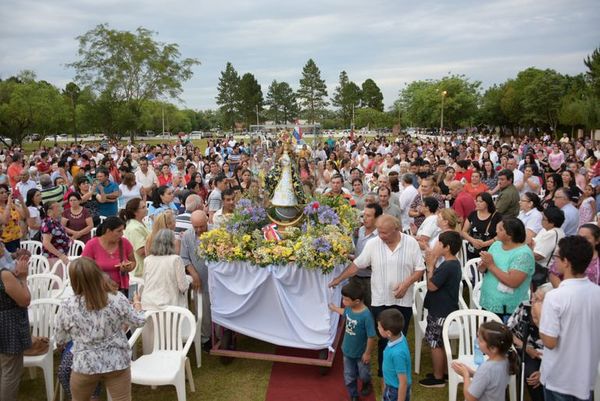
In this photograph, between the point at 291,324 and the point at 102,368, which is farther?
the point at 291,324

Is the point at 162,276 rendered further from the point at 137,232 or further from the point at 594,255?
the point at 594,255

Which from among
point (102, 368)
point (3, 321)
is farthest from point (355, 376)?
point (3, 321)

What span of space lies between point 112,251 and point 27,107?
41.4 m

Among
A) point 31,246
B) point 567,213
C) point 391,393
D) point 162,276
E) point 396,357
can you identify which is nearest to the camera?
point 396,357

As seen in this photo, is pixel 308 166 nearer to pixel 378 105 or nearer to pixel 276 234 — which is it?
pixel 276 234

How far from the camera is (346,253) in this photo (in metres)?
5.09

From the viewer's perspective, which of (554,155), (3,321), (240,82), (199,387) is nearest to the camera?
(3,321)

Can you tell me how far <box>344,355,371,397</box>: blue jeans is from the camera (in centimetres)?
443

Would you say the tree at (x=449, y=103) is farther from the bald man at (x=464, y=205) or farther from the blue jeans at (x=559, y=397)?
the blue jeans at (x=559, y=397)

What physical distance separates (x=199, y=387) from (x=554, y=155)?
13.6 m

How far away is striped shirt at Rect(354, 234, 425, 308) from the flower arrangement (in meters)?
0.45

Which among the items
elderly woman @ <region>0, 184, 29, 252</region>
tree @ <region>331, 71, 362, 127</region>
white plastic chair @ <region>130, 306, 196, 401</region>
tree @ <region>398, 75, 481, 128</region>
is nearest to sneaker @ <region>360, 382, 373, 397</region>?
white plastic chair @ <region>130, 306, 196, 401</region>

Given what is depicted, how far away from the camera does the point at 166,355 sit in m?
4.56

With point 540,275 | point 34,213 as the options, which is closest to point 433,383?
point 540,275
